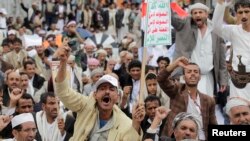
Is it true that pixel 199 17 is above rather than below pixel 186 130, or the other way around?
above

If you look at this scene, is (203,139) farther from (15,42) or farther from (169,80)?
(15,42)

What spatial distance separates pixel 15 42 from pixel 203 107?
9.60 metres

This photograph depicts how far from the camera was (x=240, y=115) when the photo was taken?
8016 mm

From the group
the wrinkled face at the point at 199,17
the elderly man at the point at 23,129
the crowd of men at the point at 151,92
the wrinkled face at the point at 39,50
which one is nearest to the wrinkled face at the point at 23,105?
the crowd of men at the point at 151,92

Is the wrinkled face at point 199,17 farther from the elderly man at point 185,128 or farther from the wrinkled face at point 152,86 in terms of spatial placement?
the elderly man at point 185,128

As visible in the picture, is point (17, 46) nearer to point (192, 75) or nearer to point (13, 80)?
point (13, 80)

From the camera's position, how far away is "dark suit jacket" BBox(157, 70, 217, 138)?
905 cm

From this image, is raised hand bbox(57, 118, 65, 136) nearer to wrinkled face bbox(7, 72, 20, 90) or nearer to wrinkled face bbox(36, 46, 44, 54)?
wrinkled face bbox(7, 72, 20, 90)

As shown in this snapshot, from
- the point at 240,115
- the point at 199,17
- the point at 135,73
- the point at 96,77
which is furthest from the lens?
the point at 96,77

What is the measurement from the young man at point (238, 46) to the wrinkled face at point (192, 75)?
829 millimetres

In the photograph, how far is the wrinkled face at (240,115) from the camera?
26.1 feet

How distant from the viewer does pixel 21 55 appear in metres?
17.9

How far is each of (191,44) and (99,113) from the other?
114 inches

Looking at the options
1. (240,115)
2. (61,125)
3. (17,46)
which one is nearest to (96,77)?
(61,125)
